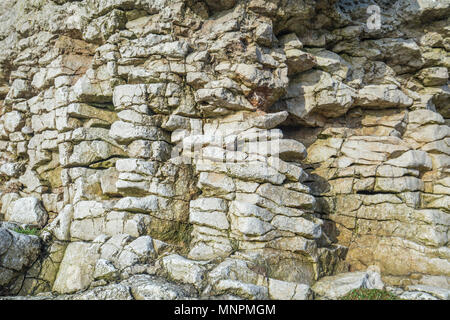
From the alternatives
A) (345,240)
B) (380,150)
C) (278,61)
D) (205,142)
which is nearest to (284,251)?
(345,240)

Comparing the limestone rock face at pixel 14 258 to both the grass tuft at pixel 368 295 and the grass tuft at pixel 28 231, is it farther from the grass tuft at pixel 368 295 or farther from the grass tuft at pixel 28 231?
the grass tuft at pixel 368 295

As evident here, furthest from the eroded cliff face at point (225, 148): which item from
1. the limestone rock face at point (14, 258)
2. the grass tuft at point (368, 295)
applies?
the grass tuft at point (368, 295)

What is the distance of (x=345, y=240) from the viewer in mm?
16406

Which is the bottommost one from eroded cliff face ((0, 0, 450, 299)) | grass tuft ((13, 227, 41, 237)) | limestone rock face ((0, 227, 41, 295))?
limestone rock face ((0, 227, 41, 295))

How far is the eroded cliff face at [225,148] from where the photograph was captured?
44.7ft

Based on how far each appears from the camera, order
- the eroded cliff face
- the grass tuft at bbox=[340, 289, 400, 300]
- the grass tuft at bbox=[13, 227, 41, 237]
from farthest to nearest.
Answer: the grass tuft at bbox=[13, 227, 41, 237], the eroded cliff face, the grass tuft at bbox=[340, 289, 400, 300]

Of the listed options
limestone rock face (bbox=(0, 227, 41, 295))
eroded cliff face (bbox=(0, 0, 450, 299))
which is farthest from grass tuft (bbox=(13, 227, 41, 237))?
limestone rock face (bbox=(0, 227, 41, 295))

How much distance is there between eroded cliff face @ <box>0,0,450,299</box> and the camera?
13633 mm

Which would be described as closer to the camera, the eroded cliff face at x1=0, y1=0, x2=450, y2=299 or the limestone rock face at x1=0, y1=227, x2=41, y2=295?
the limestone rock face at x1=0, y1=227, x2=41, y2=295

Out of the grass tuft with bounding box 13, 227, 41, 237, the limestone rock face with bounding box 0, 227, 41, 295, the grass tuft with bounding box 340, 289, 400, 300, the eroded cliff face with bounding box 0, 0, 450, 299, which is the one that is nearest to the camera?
the grass tuft with bounding box 340, 289, 400, 300

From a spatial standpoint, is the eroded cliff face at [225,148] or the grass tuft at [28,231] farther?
the grass tuft at [28,231]

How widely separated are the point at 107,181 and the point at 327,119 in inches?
490

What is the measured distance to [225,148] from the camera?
15406 mm

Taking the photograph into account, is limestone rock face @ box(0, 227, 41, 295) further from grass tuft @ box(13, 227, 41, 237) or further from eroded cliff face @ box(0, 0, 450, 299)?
grass tuft @ box(13, 227, 41, 237)
